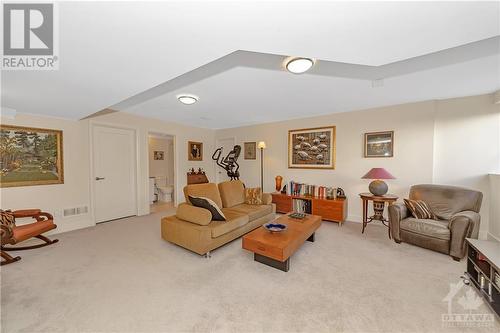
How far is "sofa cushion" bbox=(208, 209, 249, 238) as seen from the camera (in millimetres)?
2498

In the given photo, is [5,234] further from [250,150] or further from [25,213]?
[250,150]

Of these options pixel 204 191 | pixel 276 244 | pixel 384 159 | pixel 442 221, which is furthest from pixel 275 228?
pixel 384 159

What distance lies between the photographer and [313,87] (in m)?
2.72

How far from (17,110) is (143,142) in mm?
1881

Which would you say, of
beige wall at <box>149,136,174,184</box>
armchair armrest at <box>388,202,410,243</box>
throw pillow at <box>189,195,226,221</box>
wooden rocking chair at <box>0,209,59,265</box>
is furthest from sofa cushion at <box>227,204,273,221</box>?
beige wall at <box>149,136,174,184</box>

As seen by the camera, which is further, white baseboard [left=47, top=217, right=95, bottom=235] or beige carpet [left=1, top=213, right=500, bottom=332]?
white baseboard [left=47, top=217, right=95, bottom=235]

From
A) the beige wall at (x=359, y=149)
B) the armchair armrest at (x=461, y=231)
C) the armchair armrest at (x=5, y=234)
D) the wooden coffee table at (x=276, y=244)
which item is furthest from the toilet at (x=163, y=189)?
the armchair armrest at (x=461, y=231)

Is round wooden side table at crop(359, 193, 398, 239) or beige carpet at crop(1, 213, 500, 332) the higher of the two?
round wooden side table at crop(359, 193, 398, 239)

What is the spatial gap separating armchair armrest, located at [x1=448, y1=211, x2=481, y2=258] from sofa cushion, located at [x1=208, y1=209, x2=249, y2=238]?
2601mm

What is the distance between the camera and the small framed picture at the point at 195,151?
550 centimetres

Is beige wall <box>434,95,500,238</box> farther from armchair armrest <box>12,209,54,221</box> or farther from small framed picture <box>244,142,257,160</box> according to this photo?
armchair armrest <box>12,209,54,221</box>

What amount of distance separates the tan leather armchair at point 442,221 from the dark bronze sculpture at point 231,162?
3657 mm

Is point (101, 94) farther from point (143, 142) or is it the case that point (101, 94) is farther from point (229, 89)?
point (143, 142)

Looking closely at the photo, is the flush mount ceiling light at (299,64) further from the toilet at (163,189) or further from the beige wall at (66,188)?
the toilet at (163,189)
